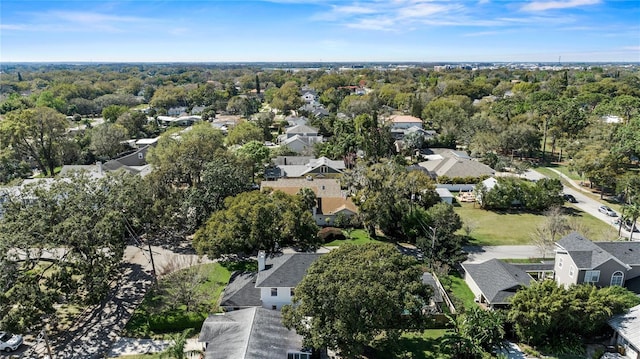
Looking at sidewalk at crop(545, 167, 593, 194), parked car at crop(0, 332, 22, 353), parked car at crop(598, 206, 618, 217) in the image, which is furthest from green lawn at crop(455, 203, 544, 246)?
parked car at crop(0, 332, 22, 353)

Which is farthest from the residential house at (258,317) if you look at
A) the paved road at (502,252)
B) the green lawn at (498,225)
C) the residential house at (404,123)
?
the residential house at (404,123)

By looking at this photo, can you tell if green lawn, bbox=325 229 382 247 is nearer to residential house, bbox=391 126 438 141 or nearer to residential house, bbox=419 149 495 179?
residential house, bbox=419 149 495 179

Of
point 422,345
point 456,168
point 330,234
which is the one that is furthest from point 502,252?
point 456,168

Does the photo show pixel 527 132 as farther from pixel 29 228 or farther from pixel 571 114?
pixel 29 228

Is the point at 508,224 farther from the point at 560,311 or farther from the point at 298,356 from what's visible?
the point at 298,356

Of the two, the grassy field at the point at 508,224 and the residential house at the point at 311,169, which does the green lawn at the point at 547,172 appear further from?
the residential house at the point at 311,169
